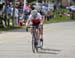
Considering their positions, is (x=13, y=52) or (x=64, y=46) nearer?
(x=13, y=52)

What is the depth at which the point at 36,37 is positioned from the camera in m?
15.0

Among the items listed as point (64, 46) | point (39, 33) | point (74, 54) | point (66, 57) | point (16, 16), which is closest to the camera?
point (66, 57)

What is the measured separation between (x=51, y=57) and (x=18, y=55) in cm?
130

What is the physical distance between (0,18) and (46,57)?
14908 millimetres

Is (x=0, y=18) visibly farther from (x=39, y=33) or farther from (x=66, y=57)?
(x=66, y=57)

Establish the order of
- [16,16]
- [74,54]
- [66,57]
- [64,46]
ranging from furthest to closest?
1. [16,16]
2. [64,46]
3. [74,54]
4. [66,57]

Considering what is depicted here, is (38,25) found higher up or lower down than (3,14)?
higher up

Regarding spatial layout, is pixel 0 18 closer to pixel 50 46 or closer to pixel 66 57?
pixel 50 46

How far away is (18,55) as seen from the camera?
13969 millimetres

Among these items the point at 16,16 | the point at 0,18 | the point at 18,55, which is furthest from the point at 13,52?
the point at 16,16

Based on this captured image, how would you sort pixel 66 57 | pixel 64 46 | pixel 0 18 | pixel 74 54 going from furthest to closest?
pixel 0 18
pixel 64 46
pixel 74 54
pixel 66 57

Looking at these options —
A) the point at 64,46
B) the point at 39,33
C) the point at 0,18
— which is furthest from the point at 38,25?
the point at 0,18

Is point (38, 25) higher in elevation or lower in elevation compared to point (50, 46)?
higher

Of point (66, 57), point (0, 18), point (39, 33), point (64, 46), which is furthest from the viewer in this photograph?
point (0, 18)
